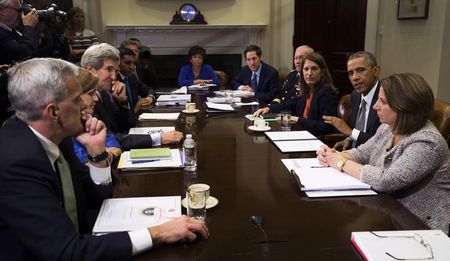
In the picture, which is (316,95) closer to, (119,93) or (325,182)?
(119,93)

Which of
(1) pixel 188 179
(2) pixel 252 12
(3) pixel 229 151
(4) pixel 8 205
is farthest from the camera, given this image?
(2) pixel 252 12

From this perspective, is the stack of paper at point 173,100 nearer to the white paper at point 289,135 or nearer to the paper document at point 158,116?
the paper document at point 158,116

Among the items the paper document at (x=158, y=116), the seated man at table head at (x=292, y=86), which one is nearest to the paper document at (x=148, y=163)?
the paper document at (x=158, y=116)

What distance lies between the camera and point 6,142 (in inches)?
44.1

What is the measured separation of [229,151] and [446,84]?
2.90 m

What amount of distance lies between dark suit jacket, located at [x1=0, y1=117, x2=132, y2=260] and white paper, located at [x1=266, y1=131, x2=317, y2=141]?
52.8 inches

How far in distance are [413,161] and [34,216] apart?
1215 mm

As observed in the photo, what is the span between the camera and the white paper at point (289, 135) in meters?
2.32

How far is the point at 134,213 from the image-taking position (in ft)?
4.39

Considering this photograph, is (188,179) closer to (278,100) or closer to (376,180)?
(376,180)

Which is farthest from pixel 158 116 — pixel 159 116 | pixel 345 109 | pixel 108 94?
pixel 345 109

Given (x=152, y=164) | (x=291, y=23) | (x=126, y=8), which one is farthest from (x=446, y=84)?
→ (x=126, y=8)

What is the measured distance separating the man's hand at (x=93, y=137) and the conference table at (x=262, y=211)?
6.7 inches

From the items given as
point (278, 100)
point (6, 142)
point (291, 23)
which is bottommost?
point (278, 100)
